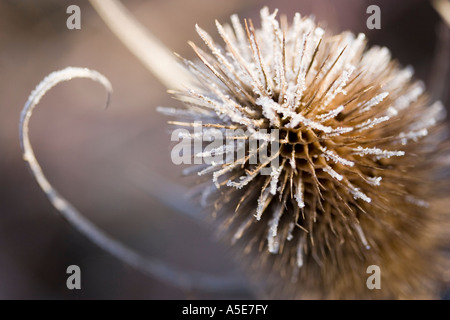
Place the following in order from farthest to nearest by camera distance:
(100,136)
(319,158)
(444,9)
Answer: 1. (100,136)
2. (444,9)
3. (319,158)

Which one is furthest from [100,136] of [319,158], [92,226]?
[319,158]

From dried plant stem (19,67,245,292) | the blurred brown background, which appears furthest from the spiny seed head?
the blurred brown background

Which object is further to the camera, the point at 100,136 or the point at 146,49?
the point at 100,136

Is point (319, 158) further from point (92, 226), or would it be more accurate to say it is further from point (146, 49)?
point (92, 226)

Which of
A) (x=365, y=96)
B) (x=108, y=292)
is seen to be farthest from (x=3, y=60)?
(x=365, y=96)

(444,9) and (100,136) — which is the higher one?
(444,9)

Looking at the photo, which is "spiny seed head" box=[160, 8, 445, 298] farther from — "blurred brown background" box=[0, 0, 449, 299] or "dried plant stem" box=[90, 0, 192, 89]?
"blurred brown background" box=[0, 0, 449, 299]
